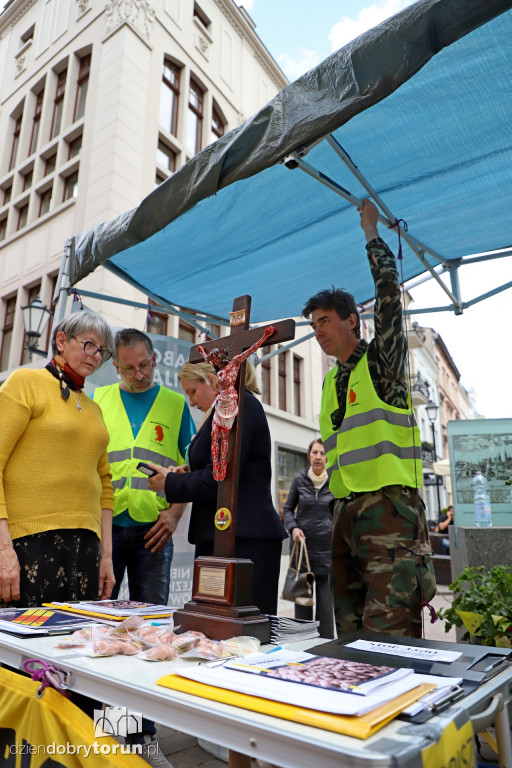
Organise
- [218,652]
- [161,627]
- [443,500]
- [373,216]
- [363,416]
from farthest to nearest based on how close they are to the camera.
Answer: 1. [443,500]
2. [373,216]
3. [363,416]
4. [161,627]
5. [218,652]

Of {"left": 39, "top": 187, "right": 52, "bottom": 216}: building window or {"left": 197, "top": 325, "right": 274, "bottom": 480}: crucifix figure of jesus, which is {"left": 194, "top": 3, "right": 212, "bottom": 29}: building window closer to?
{"left": 39, "top": 187, "right": 52, "bottom": 216}: building window

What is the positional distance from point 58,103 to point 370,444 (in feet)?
50.5

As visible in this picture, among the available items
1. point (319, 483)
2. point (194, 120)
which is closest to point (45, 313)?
point (319, 483)

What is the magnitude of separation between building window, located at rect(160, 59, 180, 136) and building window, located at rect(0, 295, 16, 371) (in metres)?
5.81

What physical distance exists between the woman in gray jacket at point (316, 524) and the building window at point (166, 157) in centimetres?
981

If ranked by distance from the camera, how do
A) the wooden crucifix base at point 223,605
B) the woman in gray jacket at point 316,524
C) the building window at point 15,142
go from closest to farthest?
the wooden crucifix base at point 223,605
the woman in gray jacket at point 316,524
the building window at point 15,142

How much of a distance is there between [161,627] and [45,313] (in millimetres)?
7106

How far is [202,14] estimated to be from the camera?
1528 cm

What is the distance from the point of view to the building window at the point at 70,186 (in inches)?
500

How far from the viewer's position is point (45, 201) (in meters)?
13.6

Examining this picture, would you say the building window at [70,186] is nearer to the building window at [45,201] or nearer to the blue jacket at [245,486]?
the building window at [45,201]

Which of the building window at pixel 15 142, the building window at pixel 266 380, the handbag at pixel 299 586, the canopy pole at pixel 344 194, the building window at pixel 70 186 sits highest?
the building window at pixel 15 142

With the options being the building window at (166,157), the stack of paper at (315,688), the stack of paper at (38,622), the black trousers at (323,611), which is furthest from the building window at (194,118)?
the stack of paper at (315,688)

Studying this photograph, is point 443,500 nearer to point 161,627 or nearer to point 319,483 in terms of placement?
point 319,483
